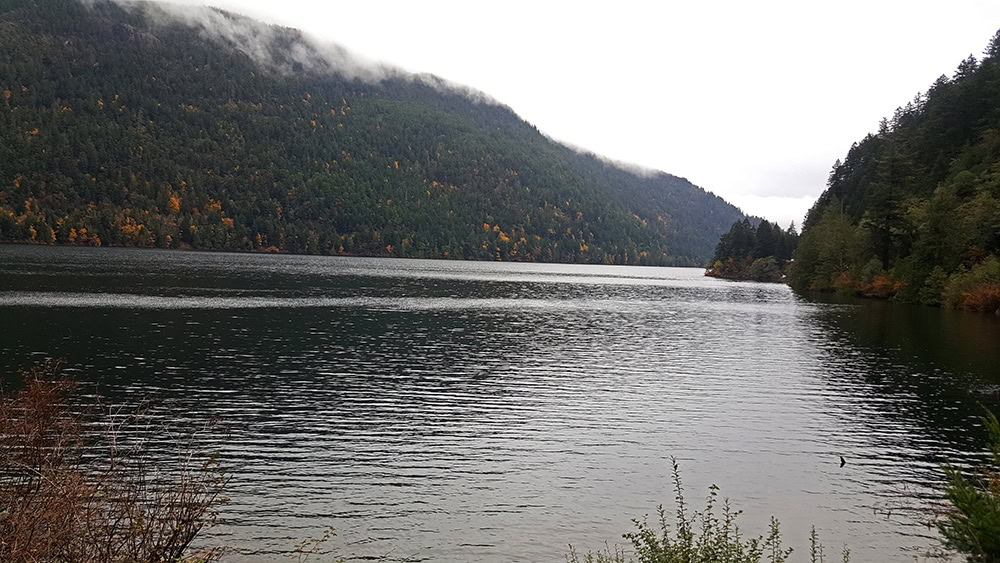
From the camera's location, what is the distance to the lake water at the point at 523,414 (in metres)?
21.1

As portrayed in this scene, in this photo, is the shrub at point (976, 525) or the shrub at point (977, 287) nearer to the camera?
Result: the shrub at point (976, 525)

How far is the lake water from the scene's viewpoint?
69.3 feet

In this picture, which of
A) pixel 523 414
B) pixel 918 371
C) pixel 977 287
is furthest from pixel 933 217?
pixel 523 414

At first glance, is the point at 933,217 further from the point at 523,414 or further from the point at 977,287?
the point at 523,414

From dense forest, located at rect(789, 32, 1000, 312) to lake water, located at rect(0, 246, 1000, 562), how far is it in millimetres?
23069

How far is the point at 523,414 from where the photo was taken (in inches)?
1359

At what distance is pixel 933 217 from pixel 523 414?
8481cm

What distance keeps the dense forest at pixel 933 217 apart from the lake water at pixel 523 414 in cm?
2307

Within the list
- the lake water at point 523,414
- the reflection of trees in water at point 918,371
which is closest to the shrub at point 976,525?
the lake water at point 523,414

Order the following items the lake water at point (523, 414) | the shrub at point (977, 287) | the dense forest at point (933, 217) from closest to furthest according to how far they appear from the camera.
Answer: the lake water at point (523, 414), the shrub at point (977, 287), the dense forest at point (933, 217)

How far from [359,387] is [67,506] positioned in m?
25.2

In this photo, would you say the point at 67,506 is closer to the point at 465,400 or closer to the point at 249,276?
the point at 465,400

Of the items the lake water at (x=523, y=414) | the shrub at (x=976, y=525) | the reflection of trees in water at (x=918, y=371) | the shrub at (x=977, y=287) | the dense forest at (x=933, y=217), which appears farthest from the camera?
the dense forest at (x=933, y=217)

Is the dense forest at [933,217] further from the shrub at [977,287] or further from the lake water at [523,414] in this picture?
the lake water at [523,414]
